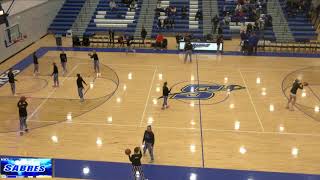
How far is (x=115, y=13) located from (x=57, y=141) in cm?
1978

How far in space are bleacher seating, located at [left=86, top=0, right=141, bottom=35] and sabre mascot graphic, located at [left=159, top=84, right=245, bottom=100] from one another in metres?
12.2

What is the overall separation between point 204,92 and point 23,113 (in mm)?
8427

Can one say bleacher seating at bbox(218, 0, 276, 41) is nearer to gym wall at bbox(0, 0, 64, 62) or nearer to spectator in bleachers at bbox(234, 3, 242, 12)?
spectator in bleachers at bbox(234, 3, 242, 12)

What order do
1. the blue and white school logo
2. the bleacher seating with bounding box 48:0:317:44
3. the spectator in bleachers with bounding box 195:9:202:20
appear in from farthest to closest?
the spectator in bleachers with bounding box 195:9:202:20
the bleacher seating with bounding box 48:0:317:44
the blue and white school logo

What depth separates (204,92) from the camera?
17.8 meters

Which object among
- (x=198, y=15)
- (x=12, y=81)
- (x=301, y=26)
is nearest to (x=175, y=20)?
(x=198, y=15)

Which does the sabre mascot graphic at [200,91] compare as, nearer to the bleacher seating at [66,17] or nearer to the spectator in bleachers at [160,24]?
the spectator in bleachers at [160,24]

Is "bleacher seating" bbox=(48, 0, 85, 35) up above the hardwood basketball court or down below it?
above

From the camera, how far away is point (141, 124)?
14.6m

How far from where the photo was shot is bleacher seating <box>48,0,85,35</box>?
2991 centimetres

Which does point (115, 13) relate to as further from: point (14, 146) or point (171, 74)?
point (14, 146)

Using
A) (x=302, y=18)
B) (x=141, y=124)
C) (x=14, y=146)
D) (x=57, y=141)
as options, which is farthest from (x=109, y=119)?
(x=302, y=18)

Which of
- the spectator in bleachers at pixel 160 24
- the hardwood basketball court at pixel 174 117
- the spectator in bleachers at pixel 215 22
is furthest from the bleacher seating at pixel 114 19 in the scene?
the hardwood basketball court at pixel 174 117

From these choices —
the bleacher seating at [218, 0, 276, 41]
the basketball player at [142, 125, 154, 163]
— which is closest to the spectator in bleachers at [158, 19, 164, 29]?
the bleacher seating at [218, 0, 276, 41]
